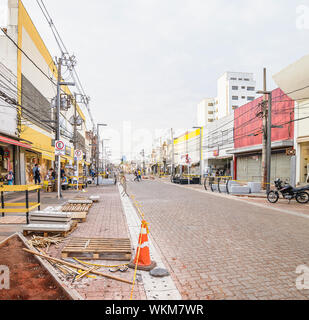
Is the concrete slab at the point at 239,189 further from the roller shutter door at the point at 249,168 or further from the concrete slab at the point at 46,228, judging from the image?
the concrete slab at the point at 46,228

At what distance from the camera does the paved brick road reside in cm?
368

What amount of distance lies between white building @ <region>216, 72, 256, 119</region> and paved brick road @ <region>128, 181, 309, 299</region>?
71.7 meters

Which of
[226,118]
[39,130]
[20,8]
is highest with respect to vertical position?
[20,8]

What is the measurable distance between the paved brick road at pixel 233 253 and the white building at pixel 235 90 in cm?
7170

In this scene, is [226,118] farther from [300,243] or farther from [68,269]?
[68,269]

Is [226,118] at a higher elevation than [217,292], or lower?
higher

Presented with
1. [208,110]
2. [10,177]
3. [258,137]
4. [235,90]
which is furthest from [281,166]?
[208,110]

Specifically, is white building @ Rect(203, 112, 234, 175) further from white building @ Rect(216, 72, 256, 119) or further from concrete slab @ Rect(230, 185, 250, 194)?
white building @ Rect(216, 72, 256, 119)

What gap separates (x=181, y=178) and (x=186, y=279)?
26373mm

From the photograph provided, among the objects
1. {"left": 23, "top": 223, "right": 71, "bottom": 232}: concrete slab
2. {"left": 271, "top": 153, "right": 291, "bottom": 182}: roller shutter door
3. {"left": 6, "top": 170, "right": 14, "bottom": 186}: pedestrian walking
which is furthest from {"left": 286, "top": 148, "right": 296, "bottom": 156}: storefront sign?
{"left": 6, "top": 170, "right": 14, "bottom": 186}: pedestrian walking

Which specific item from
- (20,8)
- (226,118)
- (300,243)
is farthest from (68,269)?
(226,118)

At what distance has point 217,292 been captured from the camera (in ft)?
11.7
